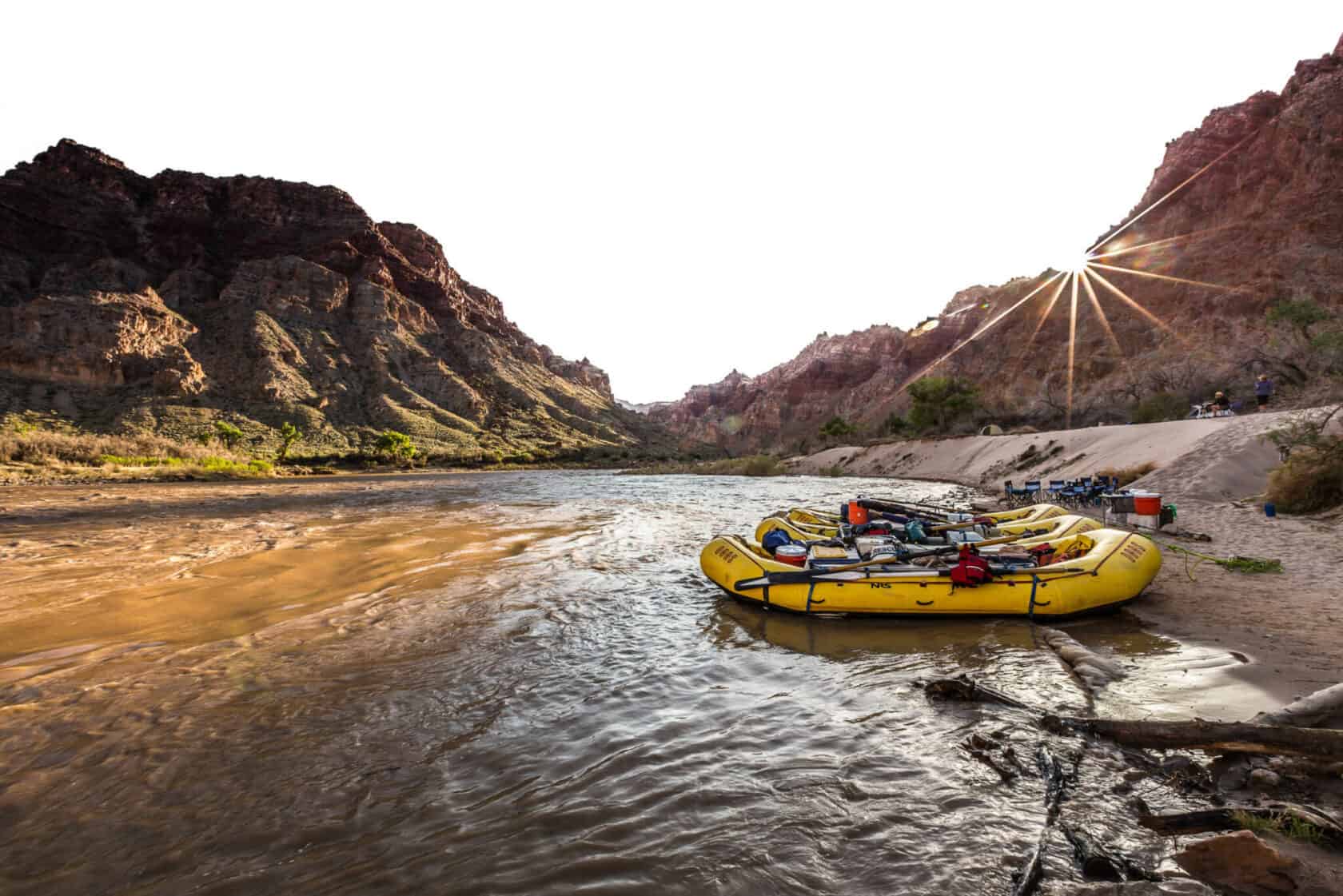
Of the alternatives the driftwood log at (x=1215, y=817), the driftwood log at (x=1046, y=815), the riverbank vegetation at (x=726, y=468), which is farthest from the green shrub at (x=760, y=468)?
the driftwood log at (x=1215, y=817)

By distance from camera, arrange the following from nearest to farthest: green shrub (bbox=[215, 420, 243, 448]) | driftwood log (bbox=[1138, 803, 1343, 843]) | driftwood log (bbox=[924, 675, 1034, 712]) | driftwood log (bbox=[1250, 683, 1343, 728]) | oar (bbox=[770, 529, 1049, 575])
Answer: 1. driftwood log (bbox=[1138, 803, 1343, 843])
2. driftwood log (bbox=[1250, 683, 1343, 728])
3. driftwood log (bbox=[924, 675, 1034, 712])
4. oar (bbox=[770, 529, 1049, 575])
5. green shrub (bbox=[215, 420, 243, 448])

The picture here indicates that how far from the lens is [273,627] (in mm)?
7434

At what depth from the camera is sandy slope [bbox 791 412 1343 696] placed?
5449 millimetres

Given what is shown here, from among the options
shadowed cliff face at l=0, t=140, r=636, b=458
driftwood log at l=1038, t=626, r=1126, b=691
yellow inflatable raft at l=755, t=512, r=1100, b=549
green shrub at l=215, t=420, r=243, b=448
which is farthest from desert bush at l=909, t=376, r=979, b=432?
green shrub at l=215, t=420, r=243, b=448

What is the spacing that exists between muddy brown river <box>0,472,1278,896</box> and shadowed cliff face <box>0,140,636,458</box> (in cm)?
6200

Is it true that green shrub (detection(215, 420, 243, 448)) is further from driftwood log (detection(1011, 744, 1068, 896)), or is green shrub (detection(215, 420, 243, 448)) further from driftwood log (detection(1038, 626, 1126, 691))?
Result: driftwood log (detection(1011, 744, 1068, 896))

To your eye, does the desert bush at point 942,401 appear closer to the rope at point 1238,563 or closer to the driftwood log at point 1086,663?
the rope at point 1238,563

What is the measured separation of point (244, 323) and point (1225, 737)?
307 ft

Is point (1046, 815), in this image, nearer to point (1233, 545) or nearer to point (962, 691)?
point (962, 691)

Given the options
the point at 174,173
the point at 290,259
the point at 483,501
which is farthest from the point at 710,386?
the point at 483,501

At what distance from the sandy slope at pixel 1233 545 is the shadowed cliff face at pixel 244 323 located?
61.8 m

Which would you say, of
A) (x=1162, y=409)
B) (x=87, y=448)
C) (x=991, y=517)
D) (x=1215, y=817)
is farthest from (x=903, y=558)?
(x=87, y=448)

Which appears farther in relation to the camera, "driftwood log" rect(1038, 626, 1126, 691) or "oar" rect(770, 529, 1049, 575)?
"oar" rect(770, 529, 1049, 575)

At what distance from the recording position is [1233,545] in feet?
32.8
